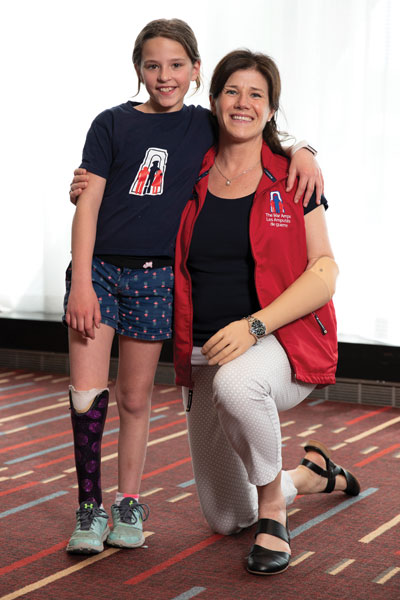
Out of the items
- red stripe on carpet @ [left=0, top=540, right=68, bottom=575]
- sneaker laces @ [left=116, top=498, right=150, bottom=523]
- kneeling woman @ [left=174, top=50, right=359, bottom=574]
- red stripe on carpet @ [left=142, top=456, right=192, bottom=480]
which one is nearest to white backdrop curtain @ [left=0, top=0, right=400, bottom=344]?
red stripe on carpet @ [left=142, top=456, right=192, bottom=480]

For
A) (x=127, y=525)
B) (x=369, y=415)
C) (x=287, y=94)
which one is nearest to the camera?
(x=127, y=525)

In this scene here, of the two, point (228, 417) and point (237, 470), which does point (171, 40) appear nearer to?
point (228, 417)

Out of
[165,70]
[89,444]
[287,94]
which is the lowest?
[89,444]

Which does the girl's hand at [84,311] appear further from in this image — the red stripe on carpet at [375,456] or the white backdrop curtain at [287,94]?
the white backdrop curtain at [287,94]

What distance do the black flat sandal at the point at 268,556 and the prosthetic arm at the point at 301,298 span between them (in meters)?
0.45

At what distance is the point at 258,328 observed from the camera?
6.28 ft

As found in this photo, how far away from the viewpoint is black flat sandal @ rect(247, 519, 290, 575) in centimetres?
192

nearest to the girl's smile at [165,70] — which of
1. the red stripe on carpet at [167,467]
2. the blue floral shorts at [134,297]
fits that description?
the blue floral shorts at [134,297]

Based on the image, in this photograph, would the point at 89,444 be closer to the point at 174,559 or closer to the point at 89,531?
the point at 89,531

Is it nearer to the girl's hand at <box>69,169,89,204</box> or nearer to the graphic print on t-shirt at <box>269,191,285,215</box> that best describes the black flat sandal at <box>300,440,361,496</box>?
the graphic print on t-shirt at <box>269,191,285,215</box>

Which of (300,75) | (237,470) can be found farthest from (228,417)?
(300,75)

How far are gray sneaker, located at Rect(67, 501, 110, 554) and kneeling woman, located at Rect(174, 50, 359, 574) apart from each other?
0.27 m

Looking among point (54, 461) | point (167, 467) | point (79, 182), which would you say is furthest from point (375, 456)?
point (79, 182)

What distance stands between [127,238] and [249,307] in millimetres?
328
